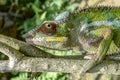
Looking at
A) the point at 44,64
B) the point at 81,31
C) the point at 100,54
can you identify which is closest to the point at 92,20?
the point at 81,31

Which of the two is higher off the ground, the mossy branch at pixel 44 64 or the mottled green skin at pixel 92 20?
the mottled green skin at pixel 92 20

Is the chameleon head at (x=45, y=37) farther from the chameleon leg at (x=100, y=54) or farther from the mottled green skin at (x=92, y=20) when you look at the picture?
the chameleon leg at (x=100, y=54)

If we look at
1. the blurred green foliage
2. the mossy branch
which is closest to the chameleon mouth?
the mossy branch

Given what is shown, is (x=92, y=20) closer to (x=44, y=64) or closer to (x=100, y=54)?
(x=100, y=54)

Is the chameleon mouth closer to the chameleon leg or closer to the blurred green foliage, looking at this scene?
the chameleon leg

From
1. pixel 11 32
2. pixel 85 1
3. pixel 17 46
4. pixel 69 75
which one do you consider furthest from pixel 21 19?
pixel 17 46

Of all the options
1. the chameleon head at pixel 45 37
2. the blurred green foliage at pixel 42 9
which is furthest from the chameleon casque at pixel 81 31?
the blurred green foliage at pixel 42 9

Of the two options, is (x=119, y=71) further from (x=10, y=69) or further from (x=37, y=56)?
(x=10, y=69)

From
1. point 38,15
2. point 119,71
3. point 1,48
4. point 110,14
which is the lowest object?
point 119,71
